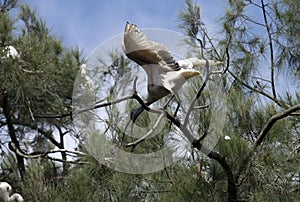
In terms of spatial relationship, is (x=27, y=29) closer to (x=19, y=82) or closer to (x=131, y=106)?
(x=19, y=82)

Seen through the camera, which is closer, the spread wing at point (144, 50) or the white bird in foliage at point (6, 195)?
the spread wing at point (144, 50)

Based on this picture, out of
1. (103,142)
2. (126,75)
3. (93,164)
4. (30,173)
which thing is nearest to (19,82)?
(30,173)

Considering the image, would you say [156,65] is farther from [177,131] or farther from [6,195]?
[6,195]

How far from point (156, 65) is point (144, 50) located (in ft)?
0.13

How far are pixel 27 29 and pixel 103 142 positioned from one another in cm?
127

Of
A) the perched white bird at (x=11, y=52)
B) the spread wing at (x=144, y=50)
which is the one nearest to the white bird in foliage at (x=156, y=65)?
the spread wing at (x=144, y=50)

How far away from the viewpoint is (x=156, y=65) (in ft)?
2.74

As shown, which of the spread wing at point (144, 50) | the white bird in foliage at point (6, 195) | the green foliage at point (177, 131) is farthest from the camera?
the white bird in foliage at point (6, 195)

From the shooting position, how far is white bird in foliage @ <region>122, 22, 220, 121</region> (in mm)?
804

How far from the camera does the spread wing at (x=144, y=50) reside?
80 cm

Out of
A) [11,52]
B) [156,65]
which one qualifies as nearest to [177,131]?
[156,65]

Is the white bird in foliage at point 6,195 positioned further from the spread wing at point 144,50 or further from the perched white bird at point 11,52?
the spread wing at point 144,50

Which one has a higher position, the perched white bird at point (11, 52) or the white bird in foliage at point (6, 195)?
the perched white bird at point (11, 52)

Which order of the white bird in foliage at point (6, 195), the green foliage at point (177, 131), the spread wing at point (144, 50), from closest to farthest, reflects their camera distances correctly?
the spread wing at point (144, 50) → the green foliage at point (177, 131) → the white bird in foliage at point (6, 195)
